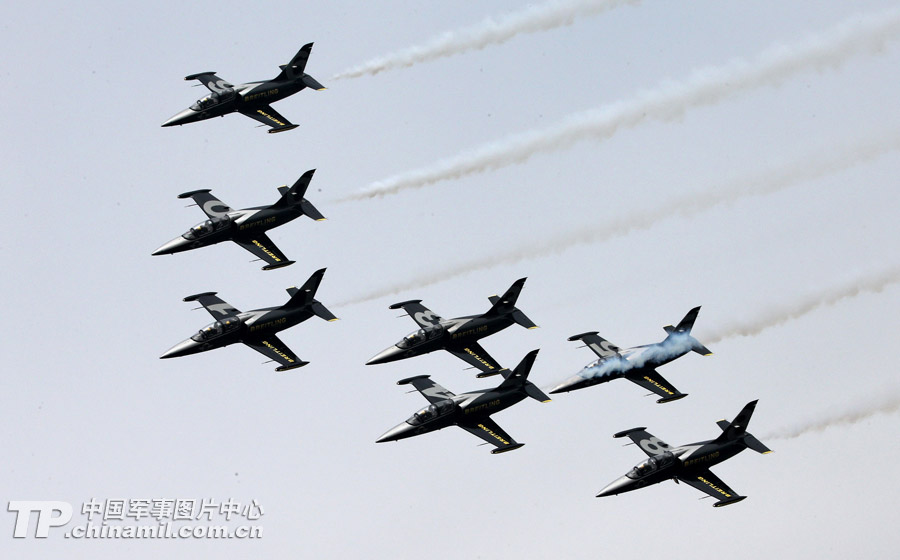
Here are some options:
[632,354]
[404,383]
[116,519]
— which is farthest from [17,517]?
[632,354]

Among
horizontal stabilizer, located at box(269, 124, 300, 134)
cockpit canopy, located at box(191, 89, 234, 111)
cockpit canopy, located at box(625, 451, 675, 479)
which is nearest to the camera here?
cockpit canopy, located at box(625, 451, 675, 479)

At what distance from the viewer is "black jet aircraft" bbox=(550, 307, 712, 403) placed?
330 ft

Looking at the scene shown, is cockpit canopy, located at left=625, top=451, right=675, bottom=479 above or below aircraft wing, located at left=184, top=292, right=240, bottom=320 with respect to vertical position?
below

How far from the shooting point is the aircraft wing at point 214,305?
3935 inches

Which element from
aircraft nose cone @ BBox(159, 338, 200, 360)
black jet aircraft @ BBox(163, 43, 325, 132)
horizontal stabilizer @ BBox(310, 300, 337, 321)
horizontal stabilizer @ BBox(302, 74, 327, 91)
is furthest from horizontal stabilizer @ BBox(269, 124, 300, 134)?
aircraft nose cone @ BBox(159, 338, 200, 360)

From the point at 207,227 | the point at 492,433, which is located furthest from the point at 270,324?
the point at 492,433

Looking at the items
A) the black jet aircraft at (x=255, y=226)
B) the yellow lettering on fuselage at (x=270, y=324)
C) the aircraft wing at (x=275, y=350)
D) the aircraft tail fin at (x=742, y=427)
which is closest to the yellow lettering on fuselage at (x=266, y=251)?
the black jet aircraft at (x=255, y=226)

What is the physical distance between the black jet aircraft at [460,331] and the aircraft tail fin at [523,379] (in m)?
2.49

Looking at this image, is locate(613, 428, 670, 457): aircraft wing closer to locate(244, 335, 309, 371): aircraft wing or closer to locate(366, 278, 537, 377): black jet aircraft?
locate(366, 278, 537, 377): black jet aircraft

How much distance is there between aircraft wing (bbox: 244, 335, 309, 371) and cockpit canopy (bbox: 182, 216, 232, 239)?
7.59 metres

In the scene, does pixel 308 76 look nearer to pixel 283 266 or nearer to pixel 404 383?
pixel 283 266

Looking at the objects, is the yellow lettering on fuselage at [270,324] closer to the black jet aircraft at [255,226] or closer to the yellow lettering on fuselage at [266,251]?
the black jet aircraft at [255,226]

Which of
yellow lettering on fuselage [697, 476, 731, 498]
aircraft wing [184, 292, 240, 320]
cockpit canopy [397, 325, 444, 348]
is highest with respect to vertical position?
aircraft wing [184, 292, 240, 320]

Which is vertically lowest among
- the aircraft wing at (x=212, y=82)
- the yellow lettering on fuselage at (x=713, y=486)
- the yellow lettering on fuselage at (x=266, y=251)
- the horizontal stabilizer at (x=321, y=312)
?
the yellow lettering on fuselage at (x=713, y=486)
